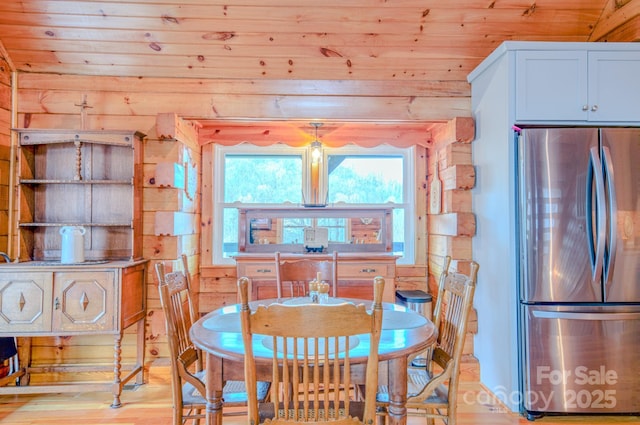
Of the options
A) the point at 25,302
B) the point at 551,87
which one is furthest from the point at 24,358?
the point at 551,87

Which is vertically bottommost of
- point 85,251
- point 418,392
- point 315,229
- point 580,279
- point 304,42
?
point 418,392

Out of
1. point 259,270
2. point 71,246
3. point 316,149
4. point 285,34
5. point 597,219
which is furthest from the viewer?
point 316,149

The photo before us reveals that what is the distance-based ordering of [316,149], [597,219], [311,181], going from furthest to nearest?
[311,181] → [316,149] → [597,219]

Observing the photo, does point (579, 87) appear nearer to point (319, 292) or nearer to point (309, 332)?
point (319, 292)

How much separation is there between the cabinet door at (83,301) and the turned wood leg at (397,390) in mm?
1941

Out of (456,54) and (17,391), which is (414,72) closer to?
(456,54)

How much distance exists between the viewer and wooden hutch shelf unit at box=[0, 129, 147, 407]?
98.3 inches

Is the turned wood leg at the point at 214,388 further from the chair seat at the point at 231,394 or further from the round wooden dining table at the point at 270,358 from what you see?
the chair seat at the point at 231,394

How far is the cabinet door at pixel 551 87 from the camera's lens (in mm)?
2512

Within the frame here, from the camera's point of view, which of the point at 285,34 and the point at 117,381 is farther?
the point at 285,34

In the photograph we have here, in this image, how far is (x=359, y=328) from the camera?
1.27 m

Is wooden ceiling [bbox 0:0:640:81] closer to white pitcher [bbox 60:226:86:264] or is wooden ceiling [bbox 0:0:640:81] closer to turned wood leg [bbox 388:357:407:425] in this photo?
white pitcher [bbox 60:226:86:264]

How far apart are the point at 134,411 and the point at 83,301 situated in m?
0.79

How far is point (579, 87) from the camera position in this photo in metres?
2.52
